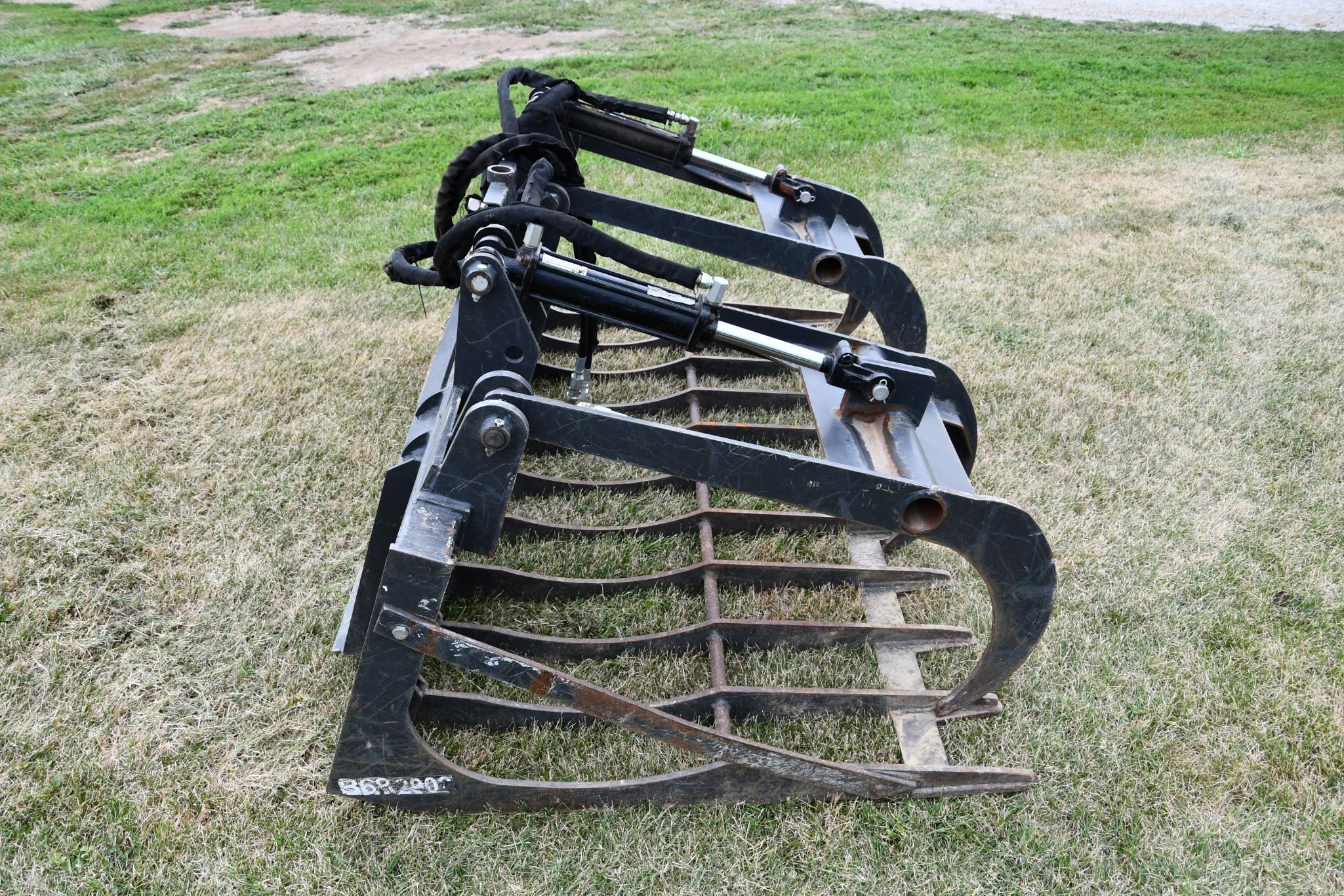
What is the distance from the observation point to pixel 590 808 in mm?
2188

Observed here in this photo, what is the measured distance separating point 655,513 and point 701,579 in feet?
1.49

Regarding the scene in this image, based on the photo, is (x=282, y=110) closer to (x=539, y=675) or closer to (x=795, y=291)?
(x=795, y=291)

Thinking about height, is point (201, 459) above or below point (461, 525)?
below

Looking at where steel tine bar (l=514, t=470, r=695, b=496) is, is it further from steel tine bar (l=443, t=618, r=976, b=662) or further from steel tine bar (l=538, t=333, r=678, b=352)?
steel tine bar (l=538, t=333, r=678, b=352)

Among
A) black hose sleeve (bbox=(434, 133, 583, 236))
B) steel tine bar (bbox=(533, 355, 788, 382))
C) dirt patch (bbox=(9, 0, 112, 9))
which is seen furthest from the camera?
dirt patch (bbox=(9, 0, 112, 9))

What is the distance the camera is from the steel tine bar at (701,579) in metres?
2.76

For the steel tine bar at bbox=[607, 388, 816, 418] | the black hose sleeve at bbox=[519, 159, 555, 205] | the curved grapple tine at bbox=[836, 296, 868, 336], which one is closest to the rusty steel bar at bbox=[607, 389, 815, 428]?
the steel tine bar at bbox=[607, 388, 816, 418]

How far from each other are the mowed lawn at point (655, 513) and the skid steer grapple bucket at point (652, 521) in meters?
0.09

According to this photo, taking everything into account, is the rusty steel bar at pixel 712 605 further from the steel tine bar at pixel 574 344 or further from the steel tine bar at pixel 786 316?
the steel tine bar at pixel 786 316

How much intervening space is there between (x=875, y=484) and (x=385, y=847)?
1.50m

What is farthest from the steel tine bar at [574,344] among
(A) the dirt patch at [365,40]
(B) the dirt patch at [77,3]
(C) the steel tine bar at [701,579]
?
(B) the dirt patch at [77,3]

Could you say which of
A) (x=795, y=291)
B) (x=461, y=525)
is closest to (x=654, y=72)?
(x=795, y=291)

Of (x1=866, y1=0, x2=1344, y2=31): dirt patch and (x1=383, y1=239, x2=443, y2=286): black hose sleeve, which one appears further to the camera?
(x1=866, y1=0, x2=1344, y2=31): dirt patch

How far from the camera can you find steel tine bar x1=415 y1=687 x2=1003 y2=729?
232 centimetres
